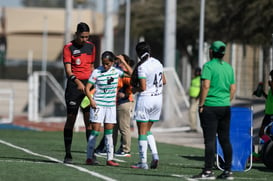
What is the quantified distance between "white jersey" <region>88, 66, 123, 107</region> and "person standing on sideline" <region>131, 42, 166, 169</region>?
510 mm

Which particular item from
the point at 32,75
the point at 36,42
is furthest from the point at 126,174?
the point at 36,42

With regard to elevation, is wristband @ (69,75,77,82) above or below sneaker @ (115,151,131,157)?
above

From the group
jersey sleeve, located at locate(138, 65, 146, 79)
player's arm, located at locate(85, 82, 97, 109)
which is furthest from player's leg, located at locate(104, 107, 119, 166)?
jersey sleeve, located at locate(138, 65, 146, 79)

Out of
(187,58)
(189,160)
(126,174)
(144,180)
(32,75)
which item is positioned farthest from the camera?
(187,58)

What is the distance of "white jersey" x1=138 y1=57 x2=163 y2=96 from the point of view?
48.6 feet

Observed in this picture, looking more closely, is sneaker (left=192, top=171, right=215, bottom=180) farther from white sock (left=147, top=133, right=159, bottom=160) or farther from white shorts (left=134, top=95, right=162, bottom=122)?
white shorts (left=134, top=95, right=162, bottom=122)

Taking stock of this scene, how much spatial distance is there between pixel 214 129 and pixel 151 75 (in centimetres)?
180

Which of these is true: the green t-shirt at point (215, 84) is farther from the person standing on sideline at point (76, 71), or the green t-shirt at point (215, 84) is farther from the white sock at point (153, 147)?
the person standing on sideline at point (76, 71)

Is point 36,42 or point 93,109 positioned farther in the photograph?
point 36,42

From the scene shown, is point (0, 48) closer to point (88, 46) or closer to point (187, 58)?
point (187, 58)

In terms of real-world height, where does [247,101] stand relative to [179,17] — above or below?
below

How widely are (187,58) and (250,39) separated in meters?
19.8

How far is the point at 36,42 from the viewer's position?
7025cm

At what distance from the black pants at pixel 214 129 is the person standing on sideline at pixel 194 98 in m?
14.9
